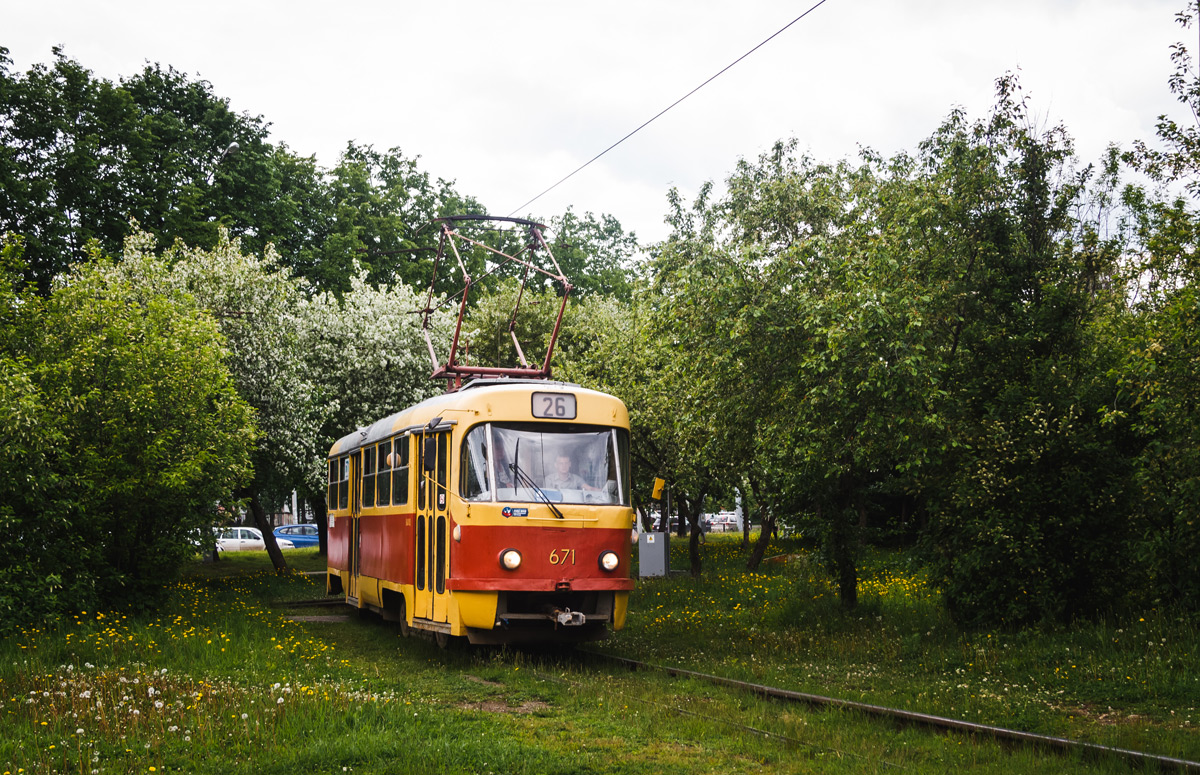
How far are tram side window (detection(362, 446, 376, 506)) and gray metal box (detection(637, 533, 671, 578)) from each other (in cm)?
1054

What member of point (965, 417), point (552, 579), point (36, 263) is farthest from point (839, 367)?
point (36, 263)

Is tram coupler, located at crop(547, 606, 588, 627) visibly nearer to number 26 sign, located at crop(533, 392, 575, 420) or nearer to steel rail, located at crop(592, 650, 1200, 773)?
Answer: steel rail, located at crop(592, 650, 1200, 773)

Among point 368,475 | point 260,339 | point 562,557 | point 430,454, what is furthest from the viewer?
point 260,339

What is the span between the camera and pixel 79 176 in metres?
32.5

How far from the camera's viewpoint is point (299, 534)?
5747 cm

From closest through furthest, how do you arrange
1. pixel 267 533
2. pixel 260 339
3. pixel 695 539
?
pixel 695 539 → pixel 260 339 → pixel 267 533

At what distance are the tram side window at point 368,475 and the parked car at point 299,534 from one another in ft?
134

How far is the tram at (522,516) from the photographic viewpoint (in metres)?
12.6

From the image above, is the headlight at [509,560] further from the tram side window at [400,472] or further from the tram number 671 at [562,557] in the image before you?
the tram side window at [400,472]

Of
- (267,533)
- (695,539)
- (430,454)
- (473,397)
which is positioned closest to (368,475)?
(430,454)

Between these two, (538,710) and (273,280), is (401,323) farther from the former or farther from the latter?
(538,710)

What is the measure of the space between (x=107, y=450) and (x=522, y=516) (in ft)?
26.4

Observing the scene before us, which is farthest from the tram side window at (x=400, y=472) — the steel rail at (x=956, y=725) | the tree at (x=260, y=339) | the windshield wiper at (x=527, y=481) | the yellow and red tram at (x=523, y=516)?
the tree at (x=260, y=339)

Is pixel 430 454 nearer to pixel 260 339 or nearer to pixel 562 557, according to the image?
pixel 562 557
